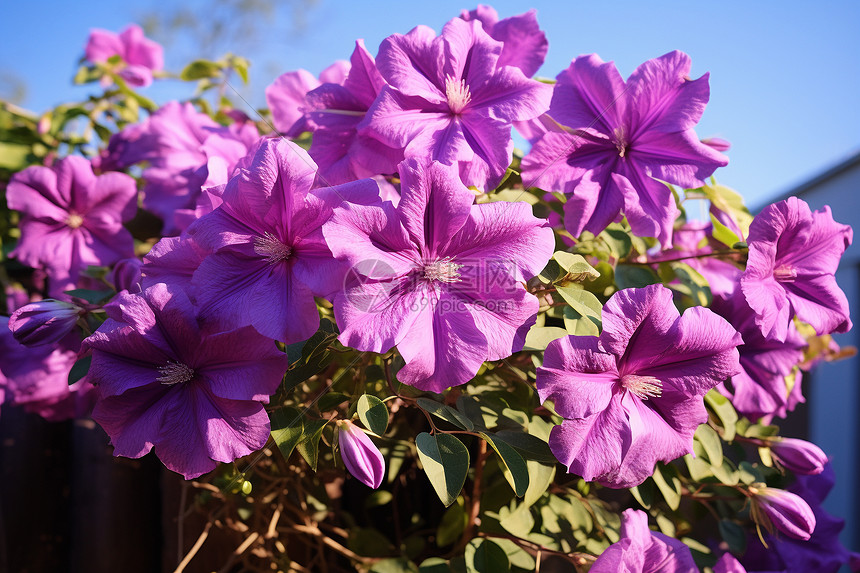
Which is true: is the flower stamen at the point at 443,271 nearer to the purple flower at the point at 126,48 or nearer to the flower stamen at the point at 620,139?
the flower stamen at the point at 620,139

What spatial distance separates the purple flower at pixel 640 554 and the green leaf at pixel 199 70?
41.8 inches

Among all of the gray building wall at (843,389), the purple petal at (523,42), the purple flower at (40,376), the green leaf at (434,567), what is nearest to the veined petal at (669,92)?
the purple petal at (523,42)

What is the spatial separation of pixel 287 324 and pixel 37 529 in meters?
0.90

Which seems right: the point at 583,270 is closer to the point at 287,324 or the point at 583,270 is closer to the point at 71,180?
the point at 287,324

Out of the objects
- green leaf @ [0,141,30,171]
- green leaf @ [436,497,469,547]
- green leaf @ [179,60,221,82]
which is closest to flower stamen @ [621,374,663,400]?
green leaf @ [436,497,469,547]

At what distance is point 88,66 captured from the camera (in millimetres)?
1251

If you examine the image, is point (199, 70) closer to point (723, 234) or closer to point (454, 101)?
point (454, 101)

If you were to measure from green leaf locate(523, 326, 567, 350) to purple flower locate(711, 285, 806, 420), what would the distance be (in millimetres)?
220

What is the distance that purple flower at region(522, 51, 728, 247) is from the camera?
1.94 feet

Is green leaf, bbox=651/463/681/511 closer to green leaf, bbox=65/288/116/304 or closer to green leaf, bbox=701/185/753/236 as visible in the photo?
green leaf, bbox=701/185/753/236

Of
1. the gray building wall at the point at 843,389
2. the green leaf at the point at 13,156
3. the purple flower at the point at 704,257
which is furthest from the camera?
the gray building wall at the point at 843,389

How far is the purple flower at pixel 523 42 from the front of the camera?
66 centimetres

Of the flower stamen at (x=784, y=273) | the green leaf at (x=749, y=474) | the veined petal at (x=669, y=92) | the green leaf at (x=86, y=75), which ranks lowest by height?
the green leaf at (x=749, y=474)

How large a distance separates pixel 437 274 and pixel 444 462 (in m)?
0.17
